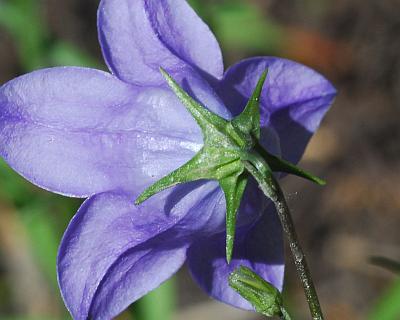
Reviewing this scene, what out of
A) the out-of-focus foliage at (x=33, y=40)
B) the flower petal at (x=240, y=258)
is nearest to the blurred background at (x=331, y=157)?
the out-of-focus foliage at (x=33, y=40)

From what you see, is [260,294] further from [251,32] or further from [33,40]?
[251,32]

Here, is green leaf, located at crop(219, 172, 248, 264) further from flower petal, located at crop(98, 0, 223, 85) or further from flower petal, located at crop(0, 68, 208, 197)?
flower petal, located at crop(98, 0, 223, 85)

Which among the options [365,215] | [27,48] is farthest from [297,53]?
[27,48]

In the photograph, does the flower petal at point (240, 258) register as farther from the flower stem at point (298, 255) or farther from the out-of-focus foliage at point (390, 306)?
the out-of-focus foliage at point (390, 306)

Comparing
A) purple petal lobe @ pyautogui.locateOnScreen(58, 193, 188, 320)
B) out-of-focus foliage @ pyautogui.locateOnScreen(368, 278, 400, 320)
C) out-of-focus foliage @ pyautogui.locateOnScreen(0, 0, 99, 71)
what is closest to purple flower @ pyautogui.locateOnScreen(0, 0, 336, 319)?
purple petal lobe @ pyautogui.locateOnScreen(58, 193, 188, 320)

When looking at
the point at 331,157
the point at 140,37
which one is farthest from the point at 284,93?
the point at 331,157

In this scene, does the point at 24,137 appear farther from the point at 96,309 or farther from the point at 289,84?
the point at 289,84
